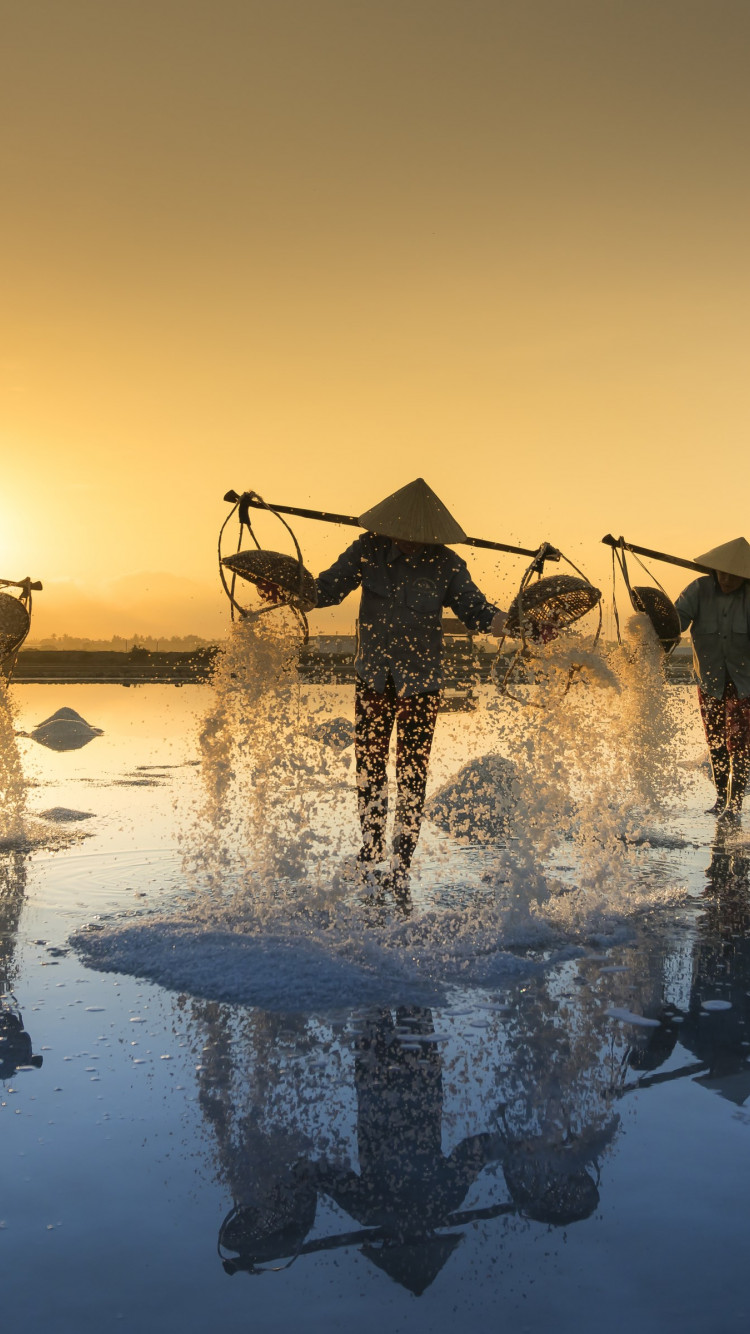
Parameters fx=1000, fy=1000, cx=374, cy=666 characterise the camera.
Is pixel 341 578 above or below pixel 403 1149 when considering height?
above

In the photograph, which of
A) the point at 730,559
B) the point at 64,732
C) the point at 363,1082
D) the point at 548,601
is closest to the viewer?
the point at 363,1082

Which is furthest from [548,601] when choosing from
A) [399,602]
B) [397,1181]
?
[397,1181]

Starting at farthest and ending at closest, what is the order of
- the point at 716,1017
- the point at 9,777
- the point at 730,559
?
the point at 730,559 → the point at 9,777 → the point at 716,1017

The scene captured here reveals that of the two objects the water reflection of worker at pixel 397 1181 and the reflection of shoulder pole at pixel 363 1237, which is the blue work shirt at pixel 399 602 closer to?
the water reflection of worker at pixel 397 1181

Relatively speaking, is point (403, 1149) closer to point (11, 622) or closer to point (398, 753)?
point (398, 753)

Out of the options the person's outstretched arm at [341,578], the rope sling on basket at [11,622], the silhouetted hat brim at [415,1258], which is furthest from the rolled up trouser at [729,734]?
the silhouetted hat brim at [415,1258]

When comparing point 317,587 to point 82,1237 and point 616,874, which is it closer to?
point 616,874

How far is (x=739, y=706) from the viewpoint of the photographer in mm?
6906

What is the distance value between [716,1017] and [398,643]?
2208 millimetres

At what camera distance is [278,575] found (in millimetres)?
4730

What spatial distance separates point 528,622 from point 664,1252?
138 inches

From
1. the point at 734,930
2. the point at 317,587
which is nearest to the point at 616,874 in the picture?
the point at 734,930

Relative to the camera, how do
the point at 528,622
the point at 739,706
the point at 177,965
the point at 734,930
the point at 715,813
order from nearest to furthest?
1. the point at 177,965
2. the point at 734,930
3. the point at 528,622
4. the point at 739,706
5. the point at 715,813

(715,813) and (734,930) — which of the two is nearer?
(734,930)
